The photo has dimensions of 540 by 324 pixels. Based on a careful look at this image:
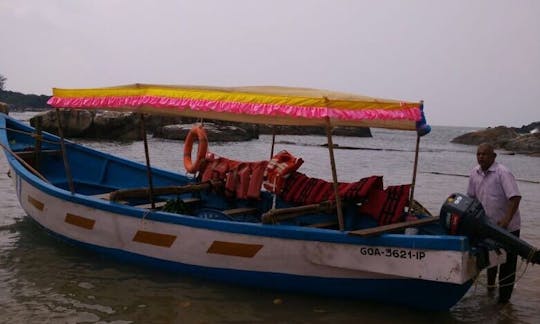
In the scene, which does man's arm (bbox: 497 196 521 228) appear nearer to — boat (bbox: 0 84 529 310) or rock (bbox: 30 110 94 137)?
boat (bbox: 0 84 529 310)

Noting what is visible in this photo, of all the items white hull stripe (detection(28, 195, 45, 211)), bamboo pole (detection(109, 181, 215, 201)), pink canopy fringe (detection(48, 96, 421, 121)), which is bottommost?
white hull stripe (detection(28, 195, 45, 211))

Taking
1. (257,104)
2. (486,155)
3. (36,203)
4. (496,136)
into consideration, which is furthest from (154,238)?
(496,136)

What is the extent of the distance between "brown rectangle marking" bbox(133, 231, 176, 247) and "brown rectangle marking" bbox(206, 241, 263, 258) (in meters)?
0.57

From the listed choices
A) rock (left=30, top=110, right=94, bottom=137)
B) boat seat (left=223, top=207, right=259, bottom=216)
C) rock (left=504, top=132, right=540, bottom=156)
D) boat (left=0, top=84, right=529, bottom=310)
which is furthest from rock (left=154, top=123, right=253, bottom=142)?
boat seat (left=223, top=207, right=259, bottom=216)

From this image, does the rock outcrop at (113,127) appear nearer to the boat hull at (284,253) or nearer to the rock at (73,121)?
the rock at (73,121)

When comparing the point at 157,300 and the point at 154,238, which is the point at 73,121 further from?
the point at 157,300

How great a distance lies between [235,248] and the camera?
5.87 metres

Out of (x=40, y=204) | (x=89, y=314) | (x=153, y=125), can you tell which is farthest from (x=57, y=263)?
(x=153, y=125)

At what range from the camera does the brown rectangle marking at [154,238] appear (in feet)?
20.6

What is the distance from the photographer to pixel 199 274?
6.30 m

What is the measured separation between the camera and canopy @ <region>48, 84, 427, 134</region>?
519 centimetres

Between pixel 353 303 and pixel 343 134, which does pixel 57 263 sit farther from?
pixel 343 134

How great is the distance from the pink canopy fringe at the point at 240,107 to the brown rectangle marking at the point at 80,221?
152 centimetres

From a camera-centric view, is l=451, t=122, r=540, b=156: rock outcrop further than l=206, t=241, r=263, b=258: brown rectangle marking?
Yes
